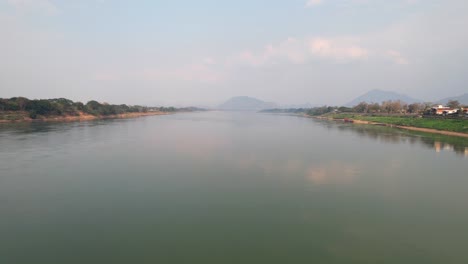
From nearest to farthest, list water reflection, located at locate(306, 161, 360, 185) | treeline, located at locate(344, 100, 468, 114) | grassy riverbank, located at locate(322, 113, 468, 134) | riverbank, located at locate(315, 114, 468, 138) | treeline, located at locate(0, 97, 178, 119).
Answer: water reflection, located at locate(306, 161, 360, 185)
riverbank, located at locate(315, 114, 468, 138)
grassy riverbank, located at locate(322, 113, 468, 134)
treeline, located at locate(0, 97, 178, 119)
treeline, located at locate(344, 100, 468, 114)

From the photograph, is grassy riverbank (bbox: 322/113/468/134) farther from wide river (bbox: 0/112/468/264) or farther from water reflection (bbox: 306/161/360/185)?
water reflection (bbox: 306/161/360/185)

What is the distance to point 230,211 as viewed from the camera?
291 inches

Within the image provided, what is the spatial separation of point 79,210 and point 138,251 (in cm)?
312

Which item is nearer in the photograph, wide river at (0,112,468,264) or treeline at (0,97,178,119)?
wide river at (0,112,468,264)

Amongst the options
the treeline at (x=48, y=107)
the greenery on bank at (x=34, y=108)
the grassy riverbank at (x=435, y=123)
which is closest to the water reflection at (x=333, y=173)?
the grassy riverbank at (x=435, y=123)

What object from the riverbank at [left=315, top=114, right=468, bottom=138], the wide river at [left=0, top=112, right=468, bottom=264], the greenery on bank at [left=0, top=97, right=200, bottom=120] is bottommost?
the wide river at [left=0, top=112, right=468, bottom=264]

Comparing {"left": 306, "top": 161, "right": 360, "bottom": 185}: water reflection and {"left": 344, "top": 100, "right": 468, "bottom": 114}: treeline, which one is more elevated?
{"left": 344, "top": 100, "right": 468, "bottom": 114}: treeline

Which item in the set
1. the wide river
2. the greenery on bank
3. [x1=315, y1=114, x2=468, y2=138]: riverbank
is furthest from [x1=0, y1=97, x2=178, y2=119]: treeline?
[x1=315, y1=114, x2=468, y2=138]: riverbank

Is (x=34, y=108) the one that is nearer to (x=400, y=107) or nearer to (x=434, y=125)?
(x=434, y=125)

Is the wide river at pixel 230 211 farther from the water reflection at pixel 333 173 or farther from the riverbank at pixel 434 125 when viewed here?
the riverbank at pixel 434 125

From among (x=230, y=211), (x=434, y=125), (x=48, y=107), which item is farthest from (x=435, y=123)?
(x=48, y=107)

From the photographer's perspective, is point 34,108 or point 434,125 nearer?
point 434,125

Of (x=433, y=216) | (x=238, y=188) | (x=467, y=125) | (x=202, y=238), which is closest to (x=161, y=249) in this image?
(x=202, y=238)

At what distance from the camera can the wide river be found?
17.5 feet
